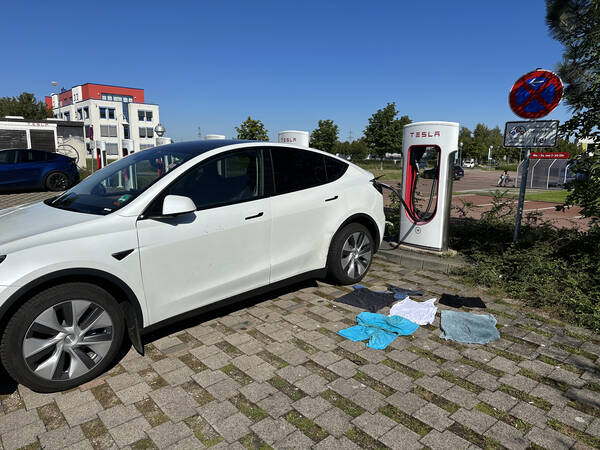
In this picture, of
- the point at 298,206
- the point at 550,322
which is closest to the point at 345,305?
the point at 298,206

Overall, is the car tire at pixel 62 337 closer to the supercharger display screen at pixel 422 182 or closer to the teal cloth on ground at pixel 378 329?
the teal cloth on ground at pixel 378 329

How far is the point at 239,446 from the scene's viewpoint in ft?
7.64

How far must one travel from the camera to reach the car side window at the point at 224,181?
338 centimetres

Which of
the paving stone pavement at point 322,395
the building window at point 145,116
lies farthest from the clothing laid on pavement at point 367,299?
the building window at point 145,116

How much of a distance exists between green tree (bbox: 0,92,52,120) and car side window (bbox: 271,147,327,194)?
59.3 metres

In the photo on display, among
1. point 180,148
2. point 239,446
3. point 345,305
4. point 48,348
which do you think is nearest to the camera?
point 239,446

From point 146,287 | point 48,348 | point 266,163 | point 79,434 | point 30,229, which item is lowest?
point 79,434

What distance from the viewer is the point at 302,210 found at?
4.14 m

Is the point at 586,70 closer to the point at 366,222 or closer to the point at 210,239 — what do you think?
the point at 366,222

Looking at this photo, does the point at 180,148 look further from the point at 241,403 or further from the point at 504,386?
the point at 504,386

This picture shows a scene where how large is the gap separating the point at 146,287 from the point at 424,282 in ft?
11.7

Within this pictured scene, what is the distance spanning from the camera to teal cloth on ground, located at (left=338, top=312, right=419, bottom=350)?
11.8 feet

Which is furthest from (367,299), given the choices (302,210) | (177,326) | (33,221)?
(33,221)

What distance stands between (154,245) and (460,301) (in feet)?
10.8
